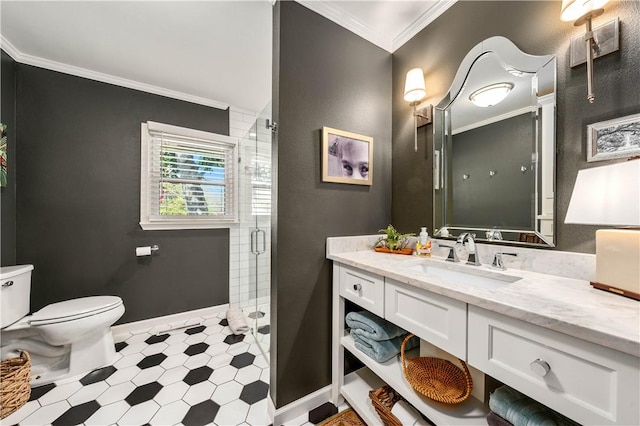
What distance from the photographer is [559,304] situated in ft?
2.20

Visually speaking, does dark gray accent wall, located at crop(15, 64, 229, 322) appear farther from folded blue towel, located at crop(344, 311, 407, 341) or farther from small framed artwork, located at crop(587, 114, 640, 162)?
small framed artwork, located at crop(587, 114, 640, 162)

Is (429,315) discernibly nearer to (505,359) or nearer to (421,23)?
(505,359)

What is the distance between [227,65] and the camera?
6.72 feet

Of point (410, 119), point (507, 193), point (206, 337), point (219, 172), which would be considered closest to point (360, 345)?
point (507, 193)

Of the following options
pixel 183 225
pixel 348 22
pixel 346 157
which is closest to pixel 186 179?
pixel 183 225

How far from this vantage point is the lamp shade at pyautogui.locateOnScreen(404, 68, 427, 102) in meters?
1.53

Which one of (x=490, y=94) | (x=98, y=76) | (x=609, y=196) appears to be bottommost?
(x=609, y=196)

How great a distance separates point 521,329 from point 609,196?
1.67 ft

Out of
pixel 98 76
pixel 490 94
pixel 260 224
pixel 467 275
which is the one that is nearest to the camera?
pixel 467 275

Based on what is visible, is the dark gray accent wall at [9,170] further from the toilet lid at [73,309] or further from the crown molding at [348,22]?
the crown molding at [348,22]

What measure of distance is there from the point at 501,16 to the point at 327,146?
1117 millimetres

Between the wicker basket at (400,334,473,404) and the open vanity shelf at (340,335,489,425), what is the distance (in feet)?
0.16

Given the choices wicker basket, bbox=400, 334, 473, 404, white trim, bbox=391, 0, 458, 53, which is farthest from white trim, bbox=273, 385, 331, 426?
white trim, bbox=391, 0, 458, 53

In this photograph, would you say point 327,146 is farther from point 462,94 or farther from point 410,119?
point 462,94
